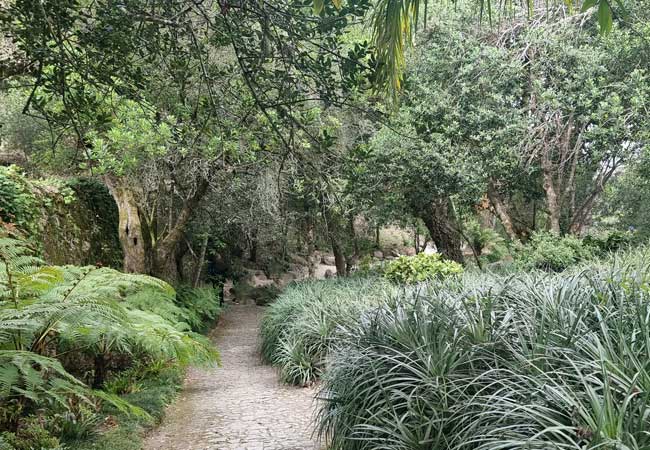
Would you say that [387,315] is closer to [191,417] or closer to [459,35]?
[191,417]

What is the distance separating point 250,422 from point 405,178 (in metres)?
6.71

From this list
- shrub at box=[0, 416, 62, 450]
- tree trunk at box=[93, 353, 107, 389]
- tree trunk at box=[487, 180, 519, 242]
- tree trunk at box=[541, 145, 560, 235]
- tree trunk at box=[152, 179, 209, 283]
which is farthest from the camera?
tree trunk at box=[487, 180, 519, 242]

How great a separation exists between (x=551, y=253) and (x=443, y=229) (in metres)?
3.34

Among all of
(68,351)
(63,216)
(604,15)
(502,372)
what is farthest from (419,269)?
(604,15)

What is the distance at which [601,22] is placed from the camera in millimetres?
1772

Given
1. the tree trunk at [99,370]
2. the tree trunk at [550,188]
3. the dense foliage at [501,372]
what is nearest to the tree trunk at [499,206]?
the tree trunk at [550,188]

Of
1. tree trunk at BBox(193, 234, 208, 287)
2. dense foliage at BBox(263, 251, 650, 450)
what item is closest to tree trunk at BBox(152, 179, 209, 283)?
tree trunk at BBox(193, 234, 208, 287)

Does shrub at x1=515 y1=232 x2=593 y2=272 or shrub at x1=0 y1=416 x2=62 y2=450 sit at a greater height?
shrub at x1=515 y1=232 x2=593 y2=272

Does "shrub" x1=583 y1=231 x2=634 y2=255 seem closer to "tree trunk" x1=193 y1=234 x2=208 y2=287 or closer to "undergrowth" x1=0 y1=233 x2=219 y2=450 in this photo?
"tree trunk" x1=193 y1=234 x2=208 y2=287

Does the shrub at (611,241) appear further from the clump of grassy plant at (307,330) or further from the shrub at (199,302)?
the shrub at (199,302)

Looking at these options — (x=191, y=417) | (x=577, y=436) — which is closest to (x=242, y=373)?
(x=191, y=417)

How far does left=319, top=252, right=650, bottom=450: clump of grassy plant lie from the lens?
224 centimetres

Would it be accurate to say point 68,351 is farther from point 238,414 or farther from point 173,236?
point 173,236

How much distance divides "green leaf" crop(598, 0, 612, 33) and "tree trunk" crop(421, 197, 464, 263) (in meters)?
10.9
